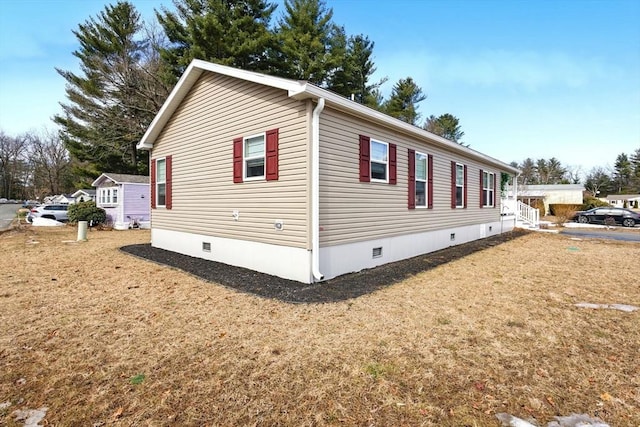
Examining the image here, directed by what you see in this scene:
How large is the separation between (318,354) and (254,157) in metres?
5.11

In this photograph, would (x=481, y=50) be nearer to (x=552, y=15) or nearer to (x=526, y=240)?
(x=552, y=15)

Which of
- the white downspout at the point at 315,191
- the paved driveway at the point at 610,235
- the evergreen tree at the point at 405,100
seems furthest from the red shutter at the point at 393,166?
the evergreen tree at the point at 405,100

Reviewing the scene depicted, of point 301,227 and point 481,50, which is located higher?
point 481,50

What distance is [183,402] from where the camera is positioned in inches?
105

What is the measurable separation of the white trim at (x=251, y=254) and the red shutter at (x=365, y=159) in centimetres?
235

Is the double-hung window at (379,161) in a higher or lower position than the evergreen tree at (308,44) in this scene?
lower

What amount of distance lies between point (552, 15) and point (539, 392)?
39.8ft

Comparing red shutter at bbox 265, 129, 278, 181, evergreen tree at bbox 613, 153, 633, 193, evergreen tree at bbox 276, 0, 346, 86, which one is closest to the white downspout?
red shutter at bbox 265, 129, 278, 181

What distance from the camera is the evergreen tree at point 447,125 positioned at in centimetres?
3725

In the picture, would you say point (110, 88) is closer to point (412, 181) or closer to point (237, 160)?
point (237, 160)

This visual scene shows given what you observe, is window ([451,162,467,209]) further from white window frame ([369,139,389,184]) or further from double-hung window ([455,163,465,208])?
white window frame ([369,139,389,184])

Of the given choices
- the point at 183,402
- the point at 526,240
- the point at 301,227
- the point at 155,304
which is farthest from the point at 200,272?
the point at 526,240

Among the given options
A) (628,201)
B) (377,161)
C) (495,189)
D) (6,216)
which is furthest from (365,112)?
(628,201)

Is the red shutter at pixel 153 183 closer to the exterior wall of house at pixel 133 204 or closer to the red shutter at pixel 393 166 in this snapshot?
the red shutter at pixel 393 166
